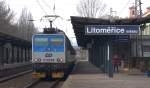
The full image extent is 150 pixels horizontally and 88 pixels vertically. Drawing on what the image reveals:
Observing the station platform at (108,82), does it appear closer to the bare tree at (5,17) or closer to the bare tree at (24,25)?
the bare tree at (5,17)

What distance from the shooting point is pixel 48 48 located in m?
30.0

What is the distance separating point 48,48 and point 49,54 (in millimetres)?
495

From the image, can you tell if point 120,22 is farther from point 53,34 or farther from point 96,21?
point 53,34

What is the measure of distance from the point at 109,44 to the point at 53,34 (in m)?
3.96

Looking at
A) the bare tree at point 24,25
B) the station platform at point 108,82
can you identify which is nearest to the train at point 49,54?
the station platform at point 108,82

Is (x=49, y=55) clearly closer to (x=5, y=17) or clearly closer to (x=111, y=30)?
(x=111, y=30)

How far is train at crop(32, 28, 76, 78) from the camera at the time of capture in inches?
1164

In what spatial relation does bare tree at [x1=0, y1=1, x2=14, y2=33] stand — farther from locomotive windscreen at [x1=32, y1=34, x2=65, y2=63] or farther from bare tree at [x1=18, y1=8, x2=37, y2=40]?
locomotive windscreen at [x1=32, y1=34, x2=65, y2=63]

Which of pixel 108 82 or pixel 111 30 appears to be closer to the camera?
pixel 108 82

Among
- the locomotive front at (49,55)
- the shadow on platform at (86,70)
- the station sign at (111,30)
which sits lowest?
the shadow on platform at (86,70)

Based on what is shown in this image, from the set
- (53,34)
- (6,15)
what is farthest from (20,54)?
(53,34)

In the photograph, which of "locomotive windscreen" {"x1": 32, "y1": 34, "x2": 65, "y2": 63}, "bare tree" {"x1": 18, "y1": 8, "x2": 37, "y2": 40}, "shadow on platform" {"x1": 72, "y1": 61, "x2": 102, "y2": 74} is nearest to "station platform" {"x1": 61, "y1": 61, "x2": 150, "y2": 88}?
"locomotive windscreen" {"x1": 32, "y1": 34, "x2": 65, "y2": 63}

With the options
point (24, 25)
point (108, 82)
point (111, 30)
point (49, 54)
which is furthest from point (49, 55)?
point (24, 25)

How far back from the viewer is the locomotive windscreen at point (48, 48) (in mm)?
29625
